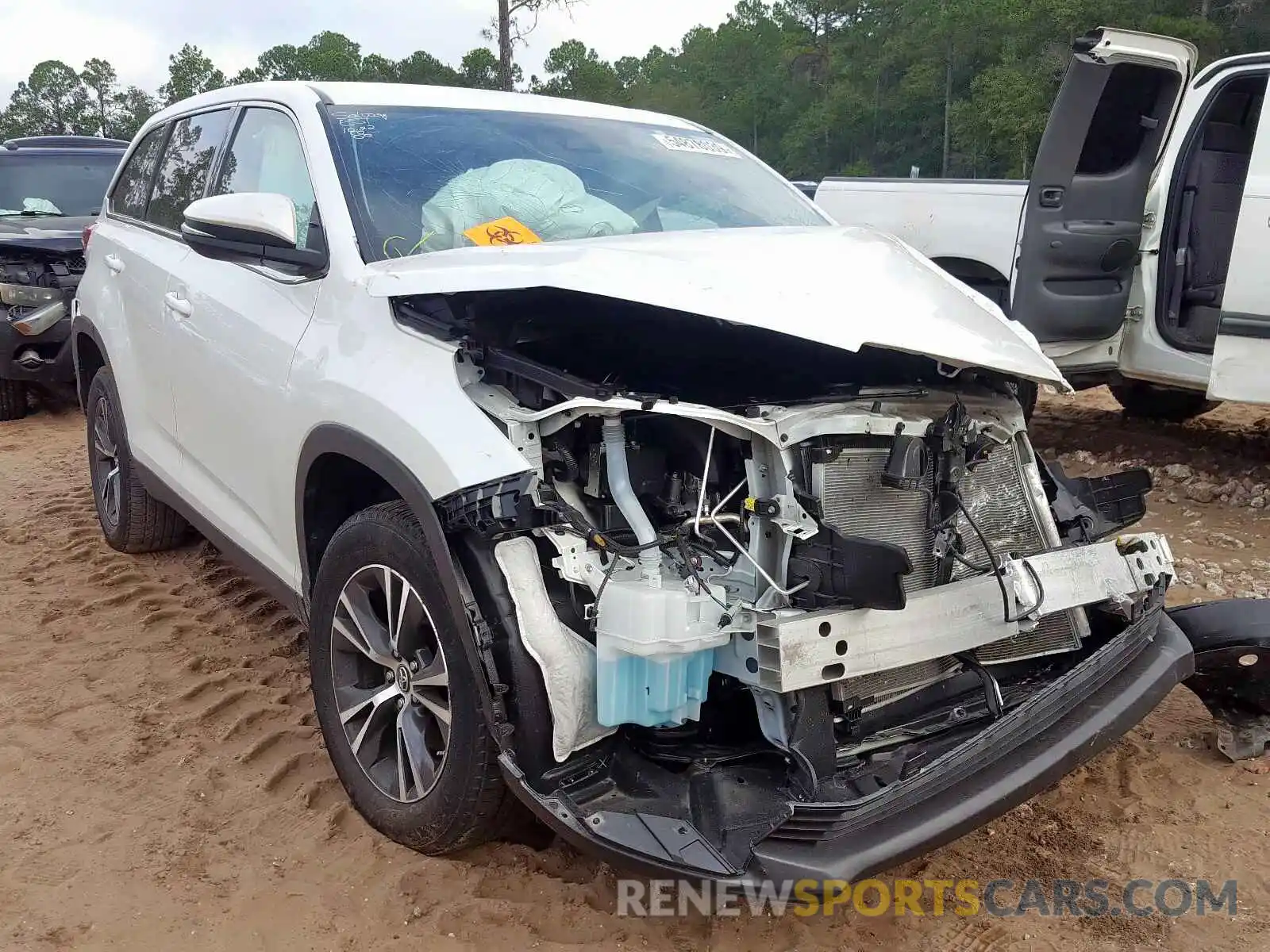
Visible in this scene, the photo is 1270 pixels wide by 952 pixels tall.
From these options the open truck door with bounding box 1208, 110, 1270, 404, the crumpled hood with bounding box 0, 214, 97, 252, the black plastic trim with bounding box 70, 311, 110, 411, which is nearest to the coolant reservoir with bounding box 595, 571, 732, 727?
the black plastic trim with bounding box 70, 311, 110, 411

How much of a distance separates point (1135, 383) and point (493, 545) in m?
5.96

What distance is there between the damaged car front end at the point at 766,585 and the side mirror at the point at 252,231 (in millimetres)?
360

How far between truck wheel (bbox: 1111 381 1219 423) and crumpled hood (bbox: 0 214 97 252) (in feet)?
24.1

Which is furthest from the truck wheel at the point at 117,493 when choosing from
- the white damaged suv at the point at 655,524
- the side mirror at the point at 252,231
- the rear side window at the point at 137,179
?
the side mirror at the point at 252,231

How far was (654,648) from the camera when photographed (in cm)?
200

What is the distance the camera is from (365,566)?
2520mm

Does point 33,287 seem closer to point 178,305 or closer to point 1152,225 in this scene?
point 178,305

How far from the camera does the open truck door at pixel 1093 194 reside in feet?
16.7

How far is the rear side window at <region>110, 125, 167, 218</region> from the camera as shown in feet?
14.2

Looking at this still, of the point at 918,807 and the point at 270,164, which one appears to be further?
the point at 270,164

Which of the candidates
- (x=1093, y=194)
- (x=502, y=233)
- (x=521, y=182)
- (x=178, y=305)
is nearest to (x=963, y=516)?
(x=502, y=233)

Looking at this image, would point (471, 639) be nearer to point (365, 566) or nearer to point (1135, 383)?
point (365, 566)

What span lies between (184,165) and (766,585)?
3.12 metres

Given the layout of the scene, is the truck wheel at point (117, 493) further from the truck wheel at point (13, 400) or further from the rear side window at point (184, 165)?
the truck wheel at point (13, 400)
